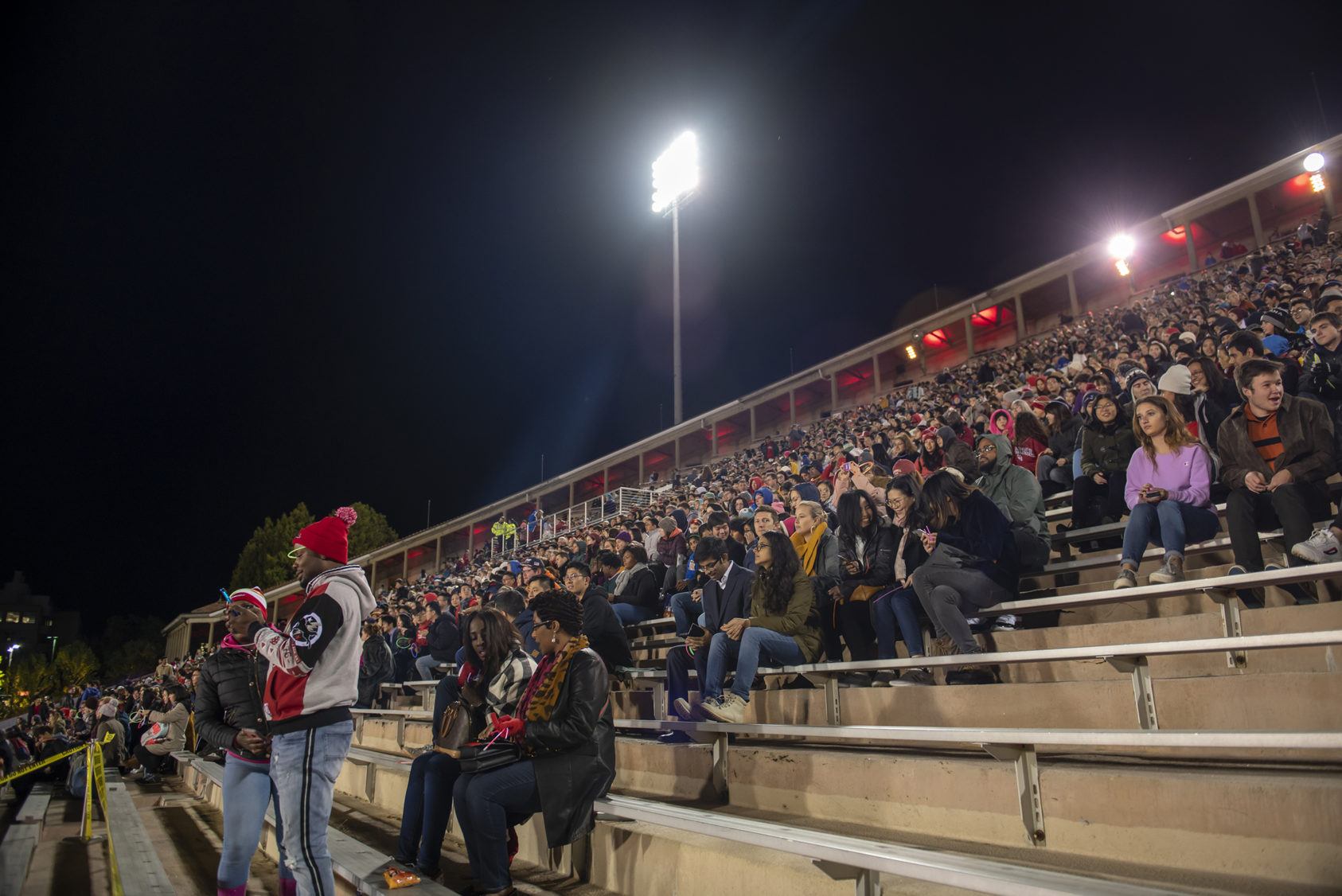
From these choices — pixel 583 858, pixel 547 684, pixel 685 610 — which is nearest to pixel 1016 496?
pixel 685 610

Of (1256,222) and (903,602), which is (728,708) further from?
(1256,222)

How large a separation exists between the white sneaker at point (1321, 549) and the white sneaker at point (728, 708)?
281 cm

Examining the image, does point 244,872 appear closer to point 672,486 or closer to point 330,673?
point 330,673

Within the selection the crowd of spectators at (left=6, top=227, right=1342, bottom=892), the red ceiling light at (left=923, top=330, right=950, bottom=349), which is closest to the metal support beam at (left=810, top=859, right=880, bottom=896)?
the crowd of spectators at (left=6, top=227, right=1342, bottom=892)

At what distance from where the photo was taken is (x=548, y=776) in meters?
3.73

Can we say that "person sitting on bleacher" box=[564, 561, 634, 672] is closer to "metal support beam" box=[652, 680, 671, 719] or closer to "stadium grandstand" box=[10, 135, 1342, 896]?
"stadium grandstand" box=[10, 135, 1342, 896]

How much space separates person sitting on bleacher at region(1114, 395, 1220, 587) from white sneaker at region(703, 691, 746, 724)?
2.15 metres

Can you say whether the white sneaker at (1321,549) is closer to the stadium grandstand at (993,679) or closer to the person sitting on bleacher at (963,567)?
the stadium grandstand at (993,679)

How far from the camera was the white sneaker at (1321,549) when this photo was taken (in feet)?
11.5

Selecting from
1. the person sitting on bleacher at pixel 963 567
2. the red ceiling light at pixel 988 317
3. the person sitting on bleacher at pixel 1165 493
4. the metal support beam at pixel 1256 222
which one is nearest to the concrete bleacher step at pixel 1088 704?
the person sitting on bleacher at pixel 963 567

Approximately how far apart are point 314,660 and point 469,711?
1.30 m

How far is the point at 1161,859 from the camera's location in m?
2.62

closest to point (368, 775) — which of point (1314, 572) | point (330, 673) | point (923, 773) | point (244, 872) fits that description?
point (244, 872)

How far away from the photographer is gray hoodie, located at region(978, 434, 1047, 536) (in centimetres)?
533
